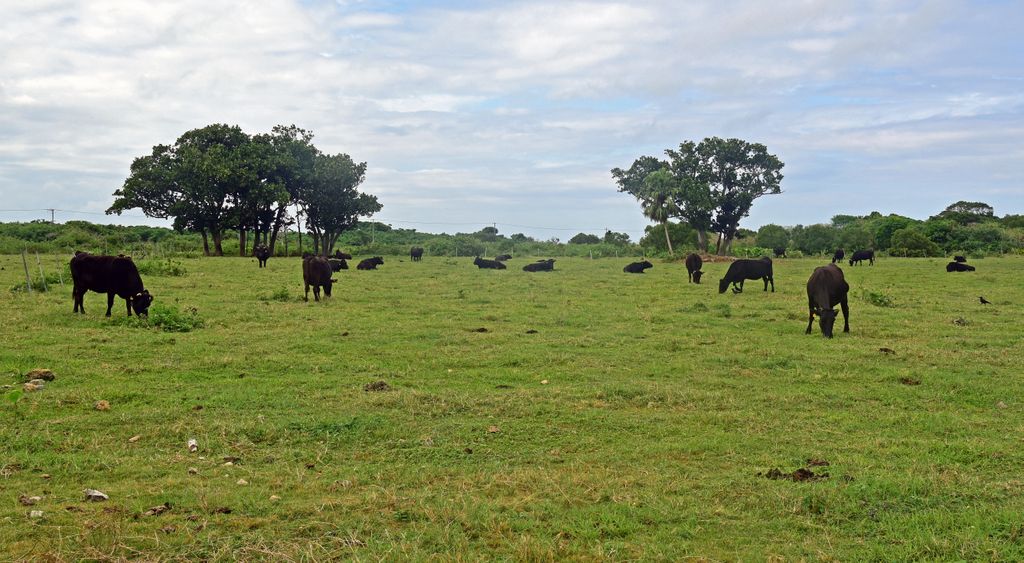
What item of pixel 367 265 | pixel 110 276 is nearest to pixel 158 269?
pixel 367 265

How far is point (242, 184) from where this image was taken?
52000 millimetres

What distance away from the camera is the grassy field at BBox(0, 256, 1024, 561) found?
5.08 metres

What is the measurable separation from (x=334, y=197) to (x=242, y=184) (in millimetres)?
7244

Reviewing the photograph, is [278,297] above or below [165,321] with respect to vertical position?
above

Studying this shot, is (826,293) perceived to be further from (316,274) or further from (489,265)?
(489,265)

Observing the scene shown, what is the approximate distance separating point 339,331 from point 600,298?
10.4 meters

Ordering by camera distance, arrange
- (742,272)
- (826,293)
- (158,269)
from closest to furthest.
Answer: (826,293) < (742,272) < (158,269)

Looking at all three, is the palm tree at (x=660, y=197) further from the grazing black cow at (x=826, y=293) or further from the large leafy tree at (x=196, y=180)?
the grazing black cow at (x=826, y=293)

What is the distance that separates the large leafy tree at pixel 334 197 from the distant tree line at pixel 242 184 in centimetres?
8

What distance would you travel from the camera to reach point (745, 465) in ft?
22.3

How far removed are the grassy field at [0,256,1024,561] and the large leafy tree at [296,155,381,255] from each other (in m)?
41.4

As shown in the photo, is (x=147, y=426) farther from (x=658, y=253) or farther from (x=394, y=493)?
(x=658, y=253)

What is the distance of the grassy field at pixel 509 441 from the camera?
508 cm

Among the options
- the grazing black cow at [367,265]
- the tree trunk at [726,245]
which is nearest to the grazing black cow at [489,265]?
the grazing black cow at [367,265]
